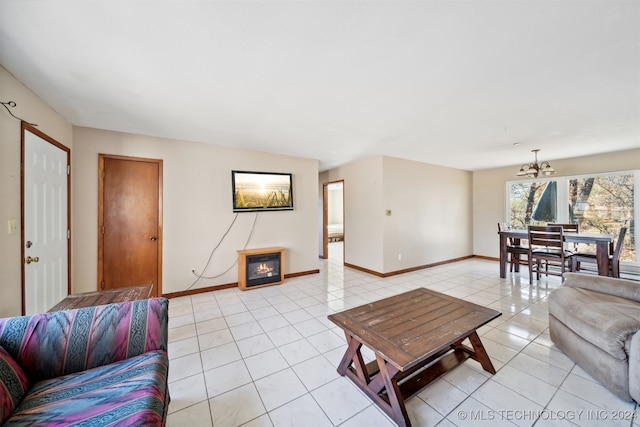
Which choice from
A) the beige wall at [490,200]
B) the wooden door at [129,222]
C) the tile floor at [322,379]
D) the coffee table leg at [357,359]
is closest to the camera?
the tile floor at [322,379]

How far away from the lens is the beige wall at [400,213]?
4637 millimetres

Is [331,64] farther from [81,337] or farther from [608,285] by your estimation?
[608,285]

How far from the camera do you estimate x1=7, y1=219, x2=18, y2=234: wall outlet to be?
72.3 inches

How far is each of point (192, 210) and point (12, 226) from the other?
1887 millimetres

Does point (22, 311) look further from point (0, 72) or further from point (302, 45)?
point (302, 45)

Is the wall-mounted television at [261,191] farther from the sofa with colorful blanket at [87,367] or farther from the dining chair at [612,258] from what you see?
the dining chair at [612,258]

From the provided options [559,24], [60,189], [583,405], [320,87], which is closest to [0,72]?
[60,189]

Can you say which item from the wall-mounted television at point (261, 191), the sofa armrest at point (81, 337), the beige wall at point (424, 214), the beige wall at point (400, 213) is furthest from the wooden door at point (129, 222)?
the beige wall at point (424, 214)

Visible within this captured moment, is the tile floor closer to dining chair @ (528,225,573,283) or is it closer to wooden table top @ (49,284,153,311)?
wooden table top @ (49,284,153,311)

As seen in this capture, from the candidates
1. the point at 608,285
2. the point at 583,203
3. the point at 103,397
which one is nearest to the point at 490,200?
the point at 583,203

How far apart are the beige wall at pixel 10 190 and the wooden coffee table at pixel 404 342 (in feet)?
7.93

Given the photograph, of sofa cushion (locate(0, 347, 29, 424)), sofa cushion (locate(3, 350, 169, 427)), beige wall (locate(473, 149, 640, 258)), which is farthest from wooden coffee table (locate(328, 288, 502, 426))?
beige wall (locate(473, 149, 640, 258))

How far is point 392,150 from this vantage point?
4188 mm

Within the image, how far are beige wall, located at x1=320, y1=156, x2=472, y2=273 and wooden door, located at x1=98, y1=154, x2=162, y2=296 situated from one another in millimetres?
3547
